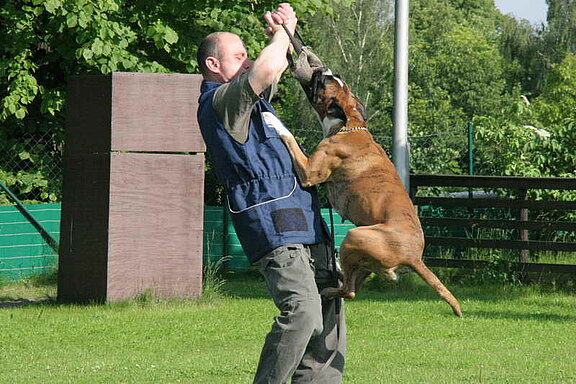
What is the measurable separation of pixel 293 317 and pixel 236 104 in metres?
0.98

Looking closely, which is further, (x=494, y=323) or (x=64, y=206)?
(x=64, y=206)

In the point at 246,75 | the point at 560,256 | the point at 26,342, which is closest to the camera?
the point at 246,75

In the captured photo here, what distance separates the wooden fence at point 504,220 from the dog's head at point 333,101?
21.9 ft

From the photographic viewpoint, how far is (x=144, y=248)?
32.1ft

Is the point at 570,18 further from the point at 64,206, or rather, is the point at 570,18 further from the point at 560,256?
the point at 64,206

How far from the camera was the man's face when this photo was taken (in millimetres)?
4555

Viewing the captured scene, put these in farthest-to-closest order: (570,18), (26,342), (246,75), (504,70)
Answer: (504,70), (570,18), (26,342), (246,75)

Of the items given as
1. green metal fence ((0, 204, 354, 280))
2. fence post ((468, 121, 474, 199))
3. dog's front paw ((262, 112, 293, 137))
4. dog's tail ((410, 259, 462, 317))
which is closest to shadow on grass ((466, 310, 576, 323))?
green metal fence ((0, 204, 354, 280))

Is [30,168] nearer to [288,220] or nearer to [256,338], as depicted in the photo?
[256,338]

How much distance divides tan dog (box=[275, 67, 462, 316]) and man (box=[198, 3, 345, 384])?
0.26m

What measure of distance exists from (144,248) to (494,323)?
3571 millimetres

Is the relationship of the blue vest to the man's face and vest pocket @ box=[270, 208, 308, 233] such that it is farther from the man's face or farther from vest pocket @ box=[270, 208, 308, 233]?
the man's face

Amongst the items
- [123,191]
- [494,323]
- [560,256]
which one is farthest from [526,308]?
[123,191]

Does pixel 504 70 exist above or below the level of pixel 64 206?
above
